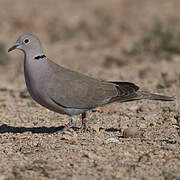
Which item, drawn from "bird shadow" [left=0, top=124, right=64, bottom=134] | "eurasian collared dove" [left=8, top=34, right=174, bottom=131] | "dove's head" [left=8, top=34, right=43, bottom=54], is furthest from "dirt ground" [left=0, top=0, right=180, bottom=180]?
"dove's head" [left=8, top=34, right=43, bottom=54]

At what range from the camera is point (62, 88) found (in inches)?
226

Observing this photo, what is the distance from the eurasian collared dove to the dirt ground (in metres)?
0.32

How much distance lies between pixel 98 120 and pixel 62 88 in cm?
88

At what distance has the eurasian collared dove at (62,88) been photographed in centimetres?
561

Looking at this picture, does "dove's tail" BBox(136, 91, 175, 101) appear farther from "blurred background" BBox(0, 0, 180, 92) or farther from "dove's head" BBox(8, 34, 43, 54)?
"blurred background" BBox(0, 0, 180, 92)

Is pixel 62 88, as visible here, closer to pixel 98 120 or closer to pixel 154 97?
pixel 98 120

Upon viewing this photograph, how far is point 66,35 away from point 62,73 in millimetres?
8248

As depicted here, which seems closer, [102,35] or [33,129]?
[33,129]

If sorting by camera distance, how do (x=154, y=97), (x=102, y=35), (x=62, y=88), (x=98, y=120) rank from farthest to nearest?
(x=102, y=35), (x=98, y=120), (x=154, y=97), (x=62, y=88)

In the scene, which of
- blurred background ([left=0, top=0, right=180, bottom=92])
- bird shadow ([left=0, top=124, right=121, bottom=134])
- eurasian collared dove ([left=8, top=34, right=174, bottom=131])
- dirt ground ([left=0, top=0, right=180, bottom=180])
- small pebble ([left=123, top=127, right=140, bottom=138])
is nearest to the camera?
dirt ground ([left=0, top=0, right=180, bottom=180])

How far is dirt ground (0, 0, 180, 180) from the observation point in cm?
450

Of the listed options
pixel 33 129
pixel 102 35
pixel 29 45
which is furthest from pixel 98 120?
pixel 102 35

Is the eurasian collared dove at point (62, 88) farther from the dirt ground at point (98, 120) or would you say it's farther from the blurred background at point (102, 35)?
the blurred background at point (102, 35)

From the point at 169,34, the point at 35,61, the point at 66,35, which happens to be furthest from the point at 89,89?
the point at 66,35
